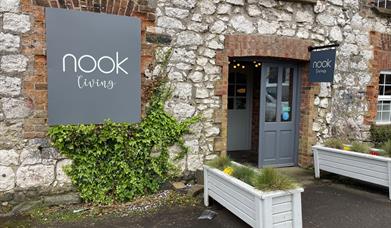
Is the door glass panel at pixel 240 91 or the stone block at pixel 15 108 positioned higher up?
the door glass panel at pixel 240 91

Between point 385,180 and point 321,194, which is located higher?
point 385,180

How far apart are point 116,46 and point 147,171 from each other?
187 centimetres

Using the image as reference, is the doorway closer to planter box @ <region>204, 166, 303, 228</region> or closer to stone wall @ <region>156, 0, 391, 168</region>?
stone wall @ <region>156, 0, 391, 168</region>

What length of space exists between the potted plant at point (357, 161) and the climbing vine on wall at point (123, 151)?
2440 millimetres

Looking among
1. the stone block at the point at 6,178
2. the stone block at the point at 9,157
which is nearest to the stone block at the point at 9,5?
the stone block at the point at 9,157

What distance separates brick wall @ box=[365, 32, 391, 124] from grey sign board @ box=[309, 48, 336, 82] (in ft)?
5.71

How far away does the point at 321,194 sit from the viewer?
4535mm

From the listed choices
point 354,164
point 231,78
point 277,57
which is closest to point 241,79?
point 231,78

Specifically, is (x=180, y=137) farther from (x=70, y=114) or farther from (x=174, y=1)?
(x=174, y=1)

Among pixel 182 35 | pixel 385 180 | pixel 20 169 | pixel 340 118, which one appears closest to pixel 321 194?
pixel 385 180

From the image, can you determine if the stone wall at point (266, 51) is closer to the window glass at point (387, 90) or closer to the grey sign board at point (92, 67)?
the grey sign board at point (92, 67)

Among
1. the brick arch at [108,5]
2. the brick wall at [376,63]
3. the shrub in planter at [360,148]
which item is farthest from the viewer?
the brick wall at [376,63]

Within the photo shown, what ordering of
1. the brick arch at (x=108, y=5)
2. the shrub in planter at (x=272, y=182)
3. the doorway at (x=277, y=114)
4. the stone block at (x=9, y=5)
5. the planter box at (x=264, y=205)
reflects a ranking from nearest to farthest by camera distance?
1. the planter box at (x=264, y=205)
2. the shrub in planter at (x=272, y=182)
3. the stone block at (x=9, y=5)
4. the brick arch at (x=108, y=5)
5. the doorway at (x=277, y=114)

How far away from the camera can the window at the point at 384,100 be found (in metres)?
6.56
